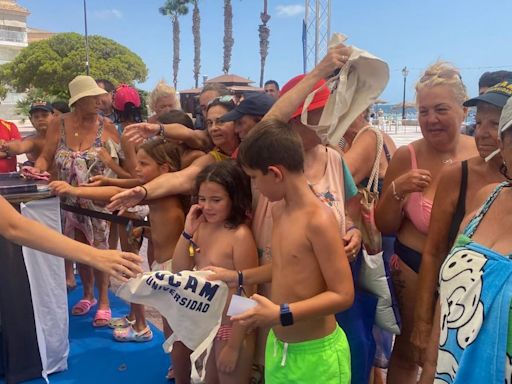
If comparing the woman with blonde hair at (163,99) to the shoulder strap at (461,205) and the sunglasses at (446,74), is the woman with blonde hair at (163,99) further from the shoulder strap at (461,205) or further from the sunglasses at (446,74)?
the shoulder strap at (461,205)

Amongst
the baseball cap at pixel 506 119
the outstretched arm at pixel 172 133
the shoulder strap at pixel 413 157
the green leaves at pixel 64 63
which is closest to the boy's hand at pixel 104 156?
the outstretched arm at pixel 172 133

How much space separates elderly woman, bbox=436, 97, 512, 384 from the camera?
3.58 feet

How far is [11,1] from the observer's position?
69.5 meters

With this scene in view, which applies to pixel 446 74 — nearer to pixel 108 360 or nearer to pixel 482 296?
pixel 482 296

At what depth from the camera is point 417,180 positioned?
2.04 metres

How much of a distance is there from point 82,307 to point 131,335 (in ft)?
2.64

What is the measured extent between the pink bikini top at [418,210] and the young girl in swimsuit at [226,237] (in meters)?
0.79

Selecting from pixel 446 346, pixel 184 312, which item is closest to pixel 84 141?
pixel 184 312

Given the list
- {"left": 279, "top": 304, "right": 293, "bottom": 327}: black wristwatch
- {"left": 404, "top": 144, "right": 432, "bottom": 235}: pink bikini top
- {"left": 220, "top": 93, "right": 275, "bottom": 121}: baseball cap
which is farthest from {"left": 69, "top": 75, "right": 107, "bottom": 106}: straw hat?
{"left": 279, "top": 304, "right": 293, "bottom": 327}: black wristwatch

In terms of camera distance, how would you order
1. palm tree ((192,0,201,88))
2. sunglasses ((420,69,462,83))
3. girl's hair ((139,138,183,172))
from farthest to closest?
palm tree ((192,0,201,88)) → girl's hair ((139,138,183,172)) → sunglasses ((420,69,462,83))

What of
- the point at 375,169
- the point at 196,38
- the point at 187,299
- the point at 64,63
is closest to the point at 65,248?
the point at 187,299

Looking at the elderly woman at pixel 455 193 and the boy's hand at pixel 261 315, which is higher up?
the elderly woman at pixel 455 193

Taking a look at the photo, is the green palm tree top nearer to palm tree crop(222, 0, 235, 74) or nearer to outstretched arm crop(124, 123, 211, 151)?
palm tree crop(222, 0, 235, 74)

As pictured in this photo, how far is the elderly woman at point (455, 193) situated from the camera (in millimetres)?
1802
